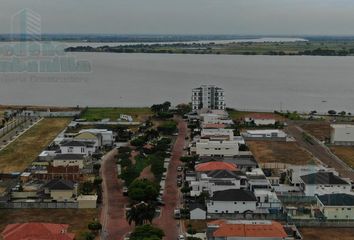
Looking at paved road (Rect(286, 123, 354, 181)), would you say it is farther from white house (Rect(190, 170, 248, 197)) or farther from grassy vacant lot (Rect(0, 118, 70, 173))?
grassy vacant lot (Rect(0, 118, 70, 173))

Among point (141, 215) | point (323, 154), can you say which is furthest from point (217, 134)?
point (141, 215)

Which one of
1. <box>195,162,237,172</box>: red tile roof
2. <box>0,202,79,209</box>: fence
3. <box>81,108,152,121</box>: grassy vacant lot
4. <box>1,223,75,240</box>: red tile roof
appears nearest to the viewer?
<box>1,223,75,240</box>: red tile roof

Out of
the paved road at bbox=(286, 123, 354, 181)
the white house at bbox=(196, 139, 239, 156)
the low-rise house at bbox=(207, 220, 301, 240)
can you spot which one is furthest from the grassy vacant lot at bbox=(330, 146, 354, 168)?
the low-rise house at bbox=(207, 220, 301, 240)

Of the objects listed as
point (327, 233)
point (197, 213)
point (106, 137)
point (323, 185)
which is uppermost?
point (106, 137)

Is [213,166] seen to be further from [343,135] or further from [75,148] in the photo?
[343,135]

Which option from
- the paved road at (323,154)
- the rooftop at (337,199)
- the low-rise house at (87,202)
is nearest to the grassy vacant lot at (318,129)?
the paved road at (323,154)

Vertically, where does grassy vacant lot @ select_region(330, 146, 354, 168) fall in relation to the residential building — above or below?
below

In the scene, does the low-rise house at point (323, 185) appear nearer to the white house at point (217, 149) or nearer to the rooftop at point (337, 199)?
the rooftop at point (337, 199)
